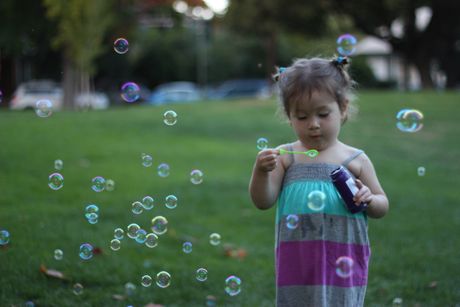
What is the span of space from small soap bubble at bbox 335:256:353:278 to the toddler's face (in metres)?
0.53

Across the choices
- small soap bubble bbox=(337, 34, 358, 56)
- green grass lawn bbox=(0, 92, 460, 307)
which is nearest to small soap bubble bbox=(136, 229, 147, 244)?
green grass lawn bbox=(0, 92, 460, 307)

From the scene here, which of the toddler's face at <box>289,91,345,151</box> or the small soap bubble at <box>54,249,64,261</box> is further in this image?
→ the small soap bubble at <box>54,249,64,261</box>

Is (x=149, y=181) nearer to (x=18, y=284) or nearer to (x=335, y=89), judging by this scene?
(x=18, y=284)

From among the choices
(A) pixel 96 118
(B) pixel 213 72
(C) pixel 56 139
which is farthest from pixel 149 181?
(B) pixel 213 72

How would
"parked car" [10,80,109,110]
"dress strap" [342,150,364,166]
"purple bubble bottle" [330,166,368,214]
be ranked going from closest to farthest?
"purple bubble bottle" [330,166,368,214], "dress strap" [342,150,364,166], "parked car" [10,80,109,110]

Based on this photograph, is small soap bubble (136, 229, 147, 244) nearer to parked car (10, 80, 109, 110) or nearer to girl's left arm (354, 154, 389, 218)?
girl's left arm (354, 154, 389, 218)

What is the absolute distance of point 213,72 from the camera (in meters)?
49.4

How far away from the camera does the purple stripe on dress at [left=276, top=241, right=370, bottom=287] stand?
104 inches

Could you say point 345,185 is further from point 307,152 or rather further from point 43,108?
point 43,108

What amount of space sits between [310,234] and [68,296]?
6.07ft

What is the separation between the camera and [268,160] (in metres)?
2.59

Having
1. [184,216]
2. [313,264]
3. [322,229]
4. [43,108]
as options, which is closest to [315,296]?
[313,264]

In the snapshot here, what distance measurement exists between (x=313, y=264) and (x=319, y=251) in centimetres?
6

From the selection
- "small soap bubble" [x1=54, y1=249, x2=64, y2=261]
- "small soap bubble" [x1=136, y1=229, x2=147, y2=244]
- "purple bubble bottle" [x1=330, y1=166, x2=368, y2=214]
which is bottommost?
"small soap bubble" [x1=54, y1=249, x2=64, y2=261]
